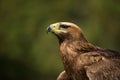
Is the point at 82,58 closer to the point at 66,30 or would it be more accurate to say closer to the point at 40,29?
the point at 66,30

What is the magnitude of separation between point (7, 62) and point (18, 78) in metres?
1.28

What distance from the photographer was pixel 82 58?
47.3ft

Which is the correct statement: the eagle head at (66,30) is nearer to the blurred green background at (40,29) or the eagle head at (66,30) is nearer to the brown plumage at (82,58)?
the brown plumage at (82,58)

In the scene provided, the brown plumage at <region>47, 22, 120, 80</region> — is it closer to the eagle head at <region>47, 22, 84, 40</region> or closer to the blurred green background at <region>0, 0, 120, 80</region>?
the eagle head at <region>47, 22, 84, 40</region>

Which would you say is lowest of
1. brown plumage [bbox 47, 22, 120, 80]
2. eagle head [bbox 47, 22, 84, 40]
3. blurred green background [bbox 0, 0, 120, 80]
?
blurred green background [bbox 0, 0, 120, 80]

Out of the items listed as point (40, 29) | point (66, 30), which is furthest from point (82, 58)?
point (40, 29)

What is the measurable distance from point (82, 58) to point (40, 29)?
1603 centimetres

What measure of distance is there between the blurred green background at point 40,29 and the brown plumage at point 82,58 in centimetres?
1335

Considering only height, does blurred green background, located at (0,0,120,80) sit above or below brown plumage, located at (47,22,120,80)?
below

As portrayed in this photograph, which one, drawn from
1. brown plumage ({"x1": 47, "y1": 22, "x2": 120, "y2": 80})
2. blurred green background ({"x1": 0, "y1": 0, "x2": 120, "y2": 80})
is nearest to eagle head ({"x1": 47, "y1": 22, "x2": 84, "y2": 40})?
brown plumage ({"x1": 47, "y1": 22, "x2": 120, "y2": 80})

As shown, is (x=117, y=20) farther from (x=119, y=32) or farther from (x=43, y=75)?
(x=43, y=75)

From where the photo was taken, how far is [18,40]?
31.3 meters

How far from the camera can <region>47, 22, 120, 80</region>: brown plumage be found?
14.2 metres

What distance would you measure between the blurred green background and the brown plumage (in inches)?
526
